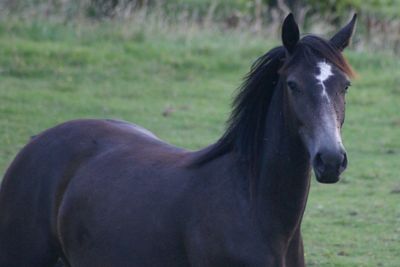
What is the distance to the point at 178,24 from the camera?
16.2 m

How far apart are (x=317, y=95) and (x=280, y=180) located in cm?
49

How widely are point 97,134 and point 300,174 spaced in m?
1.39

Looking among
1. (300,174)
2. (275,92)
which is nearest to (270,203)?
(300,174)

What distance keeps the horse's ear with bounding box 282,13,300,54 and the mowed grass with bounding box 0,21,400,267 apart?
3.43 meters

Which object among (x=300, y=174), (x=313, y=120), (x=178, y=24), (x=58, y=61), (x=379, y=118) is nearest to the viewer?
(x=313, y=120)

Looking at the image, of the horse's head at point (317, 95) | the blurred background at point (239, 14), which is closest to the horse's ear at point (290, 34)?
the horse's head at point (317, 95)

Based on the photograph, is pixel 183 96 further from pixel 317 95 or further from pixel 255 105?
pixel 317 95

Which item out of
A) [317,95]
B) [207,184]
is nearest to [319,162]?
[317,95]

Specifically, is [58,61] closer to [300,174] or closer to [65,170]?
[65,170]

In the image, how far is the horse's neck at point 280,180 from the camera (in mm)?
4543

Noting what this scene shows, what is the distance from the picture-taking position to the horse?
4.42m

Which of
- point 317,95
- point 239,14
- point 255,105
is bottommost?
point 239,14

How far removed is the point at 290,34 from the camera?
4543 mm

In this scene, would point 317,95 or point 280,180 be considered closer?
point 317,95
